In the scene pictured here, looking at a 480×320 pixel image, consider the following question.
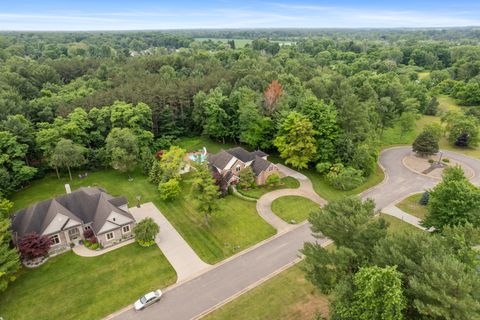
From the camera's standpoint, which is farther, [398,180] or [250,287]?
[398,180]

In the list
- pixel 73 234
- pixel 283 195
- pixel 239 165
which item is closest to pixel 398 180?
pixel 283 195

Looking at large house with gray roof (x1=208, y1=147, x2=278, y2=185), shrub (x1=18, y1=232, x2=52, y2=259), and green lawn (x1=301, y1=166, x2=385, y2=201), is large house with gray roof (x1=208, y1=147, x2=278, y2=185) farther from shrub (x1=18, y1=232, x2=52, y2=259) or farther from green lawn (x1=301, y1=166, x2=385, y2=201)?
shrub (x1=18, y1=232, x2=52, y2=259)

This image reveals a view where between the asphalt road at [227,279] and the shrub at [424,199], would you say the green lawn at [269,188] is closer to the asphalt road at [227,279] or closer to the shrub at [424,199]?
the asphalt road at [227,279]

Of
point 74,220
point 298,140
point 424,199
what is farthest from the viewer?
point 298,140

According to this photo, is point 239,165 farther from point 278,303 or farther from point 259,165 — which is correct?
point 278,303

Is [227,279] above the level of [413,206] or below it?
below

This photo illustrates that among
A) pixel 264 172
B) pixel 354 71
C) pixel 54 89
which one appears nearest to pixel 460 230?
pixel 264 172

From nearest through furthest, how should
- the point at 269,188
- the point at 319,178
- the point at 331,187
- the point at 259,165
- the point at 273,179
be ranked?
the point at 273,179, the point at 269,188, the point at 331,187, the point at 259,165, the point at 319,178
